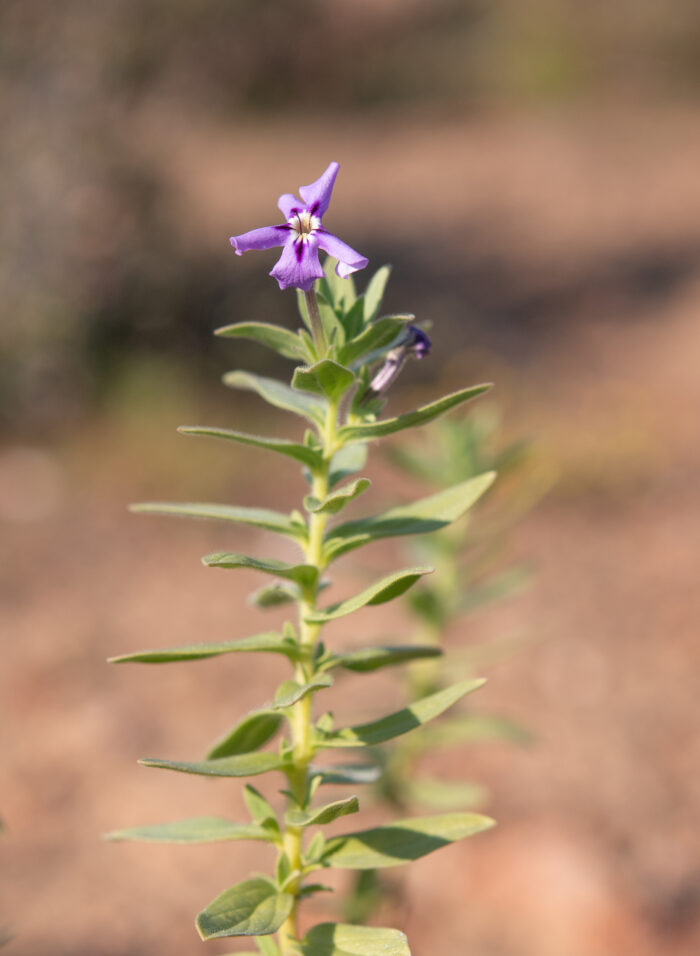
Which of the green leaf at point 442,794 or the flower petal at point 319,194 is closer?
the flower petal at point 319,194

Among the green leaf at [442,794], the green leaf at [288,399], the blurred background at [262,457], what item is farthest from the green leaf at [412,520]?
the green leaf at [442,794]

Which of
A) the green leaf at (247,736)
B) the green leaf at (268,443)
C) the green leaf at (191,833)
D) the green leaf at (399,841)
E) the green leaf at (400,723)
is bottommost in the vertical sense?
the green leaf at (399,841)

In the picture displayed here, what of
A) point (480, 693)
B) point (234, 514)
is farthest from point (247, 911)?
point (480, 693)

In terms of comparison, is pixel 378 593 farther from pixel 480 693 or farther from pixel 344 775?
pixel 480 693

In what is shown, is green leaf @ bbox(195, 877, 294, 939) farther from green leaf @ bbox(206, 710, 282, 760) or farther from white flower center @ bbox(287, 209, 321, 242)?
white flower center @ bbox(287, 209, 321, 242)

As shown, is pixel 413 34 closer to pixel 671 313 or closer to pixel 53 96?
pixel 671 313

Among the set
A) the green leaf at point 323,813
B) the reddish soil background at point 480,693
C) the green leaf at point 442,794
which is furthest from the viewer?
the reddish soil background at point 480,693

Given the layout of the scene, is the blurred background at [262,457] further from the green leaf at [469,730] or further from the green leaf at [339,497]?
the green leaf at [339,497]

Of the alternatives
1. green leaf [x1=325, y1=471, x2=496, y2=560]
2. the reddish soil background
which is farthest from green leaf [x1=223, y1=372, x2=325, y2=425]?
the reddish soil background

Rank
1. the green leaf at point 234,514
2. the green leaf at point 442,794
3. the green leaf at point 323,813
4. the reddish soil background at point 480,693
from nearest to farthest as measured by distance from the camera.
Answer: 1. the green leaf at point 323,813
2. the green leaf at point 234,514
3. the green leaf at point 442,794
4. the reddish soil background at point 480,693
